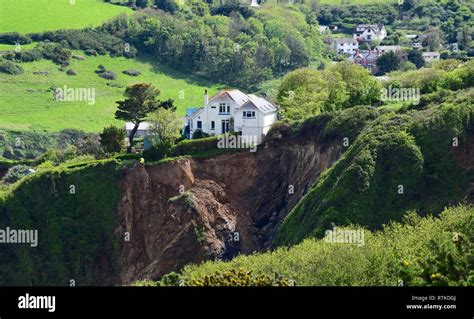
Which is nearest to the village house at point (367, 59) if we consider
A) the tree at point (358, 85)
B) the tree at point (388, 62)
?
the tree at point (388, 62)

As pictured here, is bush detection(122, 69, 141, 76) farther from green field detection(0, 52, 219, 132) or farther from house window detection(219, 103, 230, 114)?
house window detection(219, 103, 230, 114)

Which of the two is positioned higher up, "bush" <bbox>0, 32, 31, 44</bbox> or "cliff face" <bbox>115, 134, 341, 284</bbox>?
"bush" <bbox>0, 32, 31, 44</bbox>

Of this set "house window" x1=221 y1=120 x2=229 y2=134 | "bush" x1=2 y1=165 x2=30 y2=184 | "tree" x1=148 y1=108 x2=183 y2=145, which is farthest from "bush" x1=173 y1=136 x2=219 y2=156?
"bush" x1=2 y1=165 x2=30 y2=184

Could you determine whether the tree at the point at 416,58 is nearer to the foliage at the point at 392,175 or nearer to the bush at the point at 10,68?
the bush at the point at 10,68

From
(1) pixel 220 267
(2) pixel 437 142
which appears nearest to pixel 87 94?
(2) pixel 437 142

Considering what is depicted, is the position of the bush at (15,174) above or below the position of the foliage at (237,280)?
above
